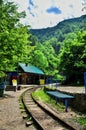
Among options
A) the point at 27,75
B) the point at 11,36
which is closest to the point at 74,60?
the point at 27,75

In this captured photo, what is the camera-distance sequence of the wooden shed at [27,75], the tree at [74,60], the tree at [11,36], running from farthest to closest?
the wooden shed at [27,75] < the tree at [74,60] < the tree at [11,36]

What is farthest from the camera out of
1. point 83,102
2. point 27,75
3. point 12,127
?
point 27,75

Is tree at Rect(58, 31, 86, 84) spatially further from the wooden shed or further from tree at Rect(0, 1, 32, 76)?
tree at Rect(0, 1, 32, 76)

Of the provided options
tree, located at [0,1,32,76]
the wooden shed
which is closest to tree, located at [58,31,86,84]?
the wooden shed

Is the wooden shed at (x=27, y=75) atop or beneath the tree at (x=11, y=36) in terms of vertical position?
beneath

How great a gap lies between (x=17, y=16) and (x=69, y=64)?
1037 inches

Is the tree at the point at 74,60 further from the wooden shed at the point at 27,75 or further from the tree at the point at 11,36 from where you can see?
the tree at the point at 11,36

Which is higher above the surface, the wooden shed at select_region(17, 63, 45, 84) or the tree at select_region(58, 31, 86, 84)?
the tree at select_region(58, 31, 86, 84)

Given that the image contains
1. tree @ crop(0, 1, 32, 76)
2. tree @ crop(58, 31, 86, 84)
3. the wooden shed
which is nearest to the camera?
tree @ crop(0, 1, 32, 76)

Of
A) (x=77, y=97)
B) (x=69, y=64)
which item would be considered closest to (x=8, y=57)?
(x=77, y=97)

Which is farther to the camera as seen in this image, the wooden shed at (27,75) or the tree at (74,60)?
the wooden shed at (27,75)

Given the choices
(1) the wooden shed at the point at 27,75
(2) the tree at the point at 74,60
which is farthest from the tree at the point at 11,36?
(1) the wooden shed at the point at 27,75

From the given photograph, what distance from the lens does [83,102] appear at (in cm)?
1481

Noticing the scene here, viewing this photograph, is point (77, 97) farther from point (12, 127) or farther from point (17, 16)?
point (17, 16)
